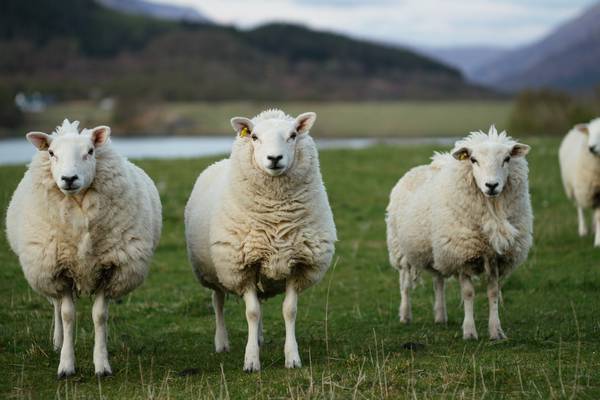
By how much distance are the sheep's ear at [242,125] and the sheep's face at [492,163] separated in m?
2.54

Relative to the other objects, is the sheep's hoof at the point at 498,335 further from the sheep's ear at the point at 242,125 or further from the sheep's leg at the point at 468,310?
the sheep's ear at the point at 242,125

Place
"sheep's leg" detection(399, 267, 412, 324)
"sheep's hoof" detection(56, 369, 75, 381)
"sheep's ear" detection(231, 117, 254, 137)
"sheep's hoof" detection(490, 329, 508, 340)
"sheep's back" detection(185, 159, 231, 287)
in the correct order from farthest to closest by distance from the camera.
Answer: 1. "sheep's leg" detection(399, 267, 412, 324)
2. "sheep's hoof" detection(490, 329, 508, 340)
3. "sheep's back" detection(185, 159, 231, 287)
4. "sheep's ear" detection(231, 117, 254, 137)
5. "sheep's hoof" detection(56, 369, 75, 381)

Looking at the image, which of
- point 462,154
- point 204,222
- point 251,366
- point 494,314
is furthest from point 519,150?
point 251,366

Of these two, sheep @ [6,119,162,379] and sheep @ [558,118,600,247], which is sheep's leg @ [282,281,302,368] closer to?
sheep @ [6,119,162,379]

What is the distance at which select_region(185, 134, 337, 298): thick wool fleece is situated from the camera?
8.02 meters

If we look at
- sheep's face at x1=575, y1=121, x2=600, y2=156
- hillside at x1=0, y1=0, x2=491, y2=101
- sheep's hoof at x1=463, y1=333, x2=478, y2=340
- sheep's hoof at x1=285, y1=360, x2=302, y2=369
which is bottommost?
sheep's hoof at x1=285, y1=360, x2=302, y2=369

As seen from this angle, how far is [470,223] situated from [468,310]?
948 millimetres

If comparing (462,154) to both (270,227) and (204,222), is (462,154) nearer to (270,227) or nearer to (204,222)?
(270,227)

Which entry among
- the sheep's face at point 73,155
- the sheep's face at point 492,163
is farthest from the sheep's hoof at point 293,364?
the sheep's face at point 492,163

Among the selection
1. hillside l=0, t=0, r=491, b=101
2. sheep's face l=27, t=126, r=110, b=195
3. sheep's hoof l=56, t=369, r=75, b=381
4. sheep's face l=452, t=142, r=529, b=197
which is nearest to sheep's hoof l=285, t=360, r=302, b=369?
sheep's hoof l=56, t=369, r=75, b=381

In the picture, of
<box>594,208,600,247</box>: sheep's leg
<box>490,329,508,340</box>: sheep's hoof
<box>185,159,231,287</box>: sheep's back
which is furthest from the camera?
<box>594,208,600,247</box>: sheep's leg

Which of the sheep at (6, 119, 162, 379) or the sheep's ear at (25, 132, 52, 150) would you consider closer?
the sheep at (6, 119, 162, 379)

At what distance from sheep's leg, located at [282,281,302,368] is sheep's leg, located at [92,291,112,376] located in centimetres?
163

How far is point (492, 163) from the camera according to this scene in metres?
9.16
